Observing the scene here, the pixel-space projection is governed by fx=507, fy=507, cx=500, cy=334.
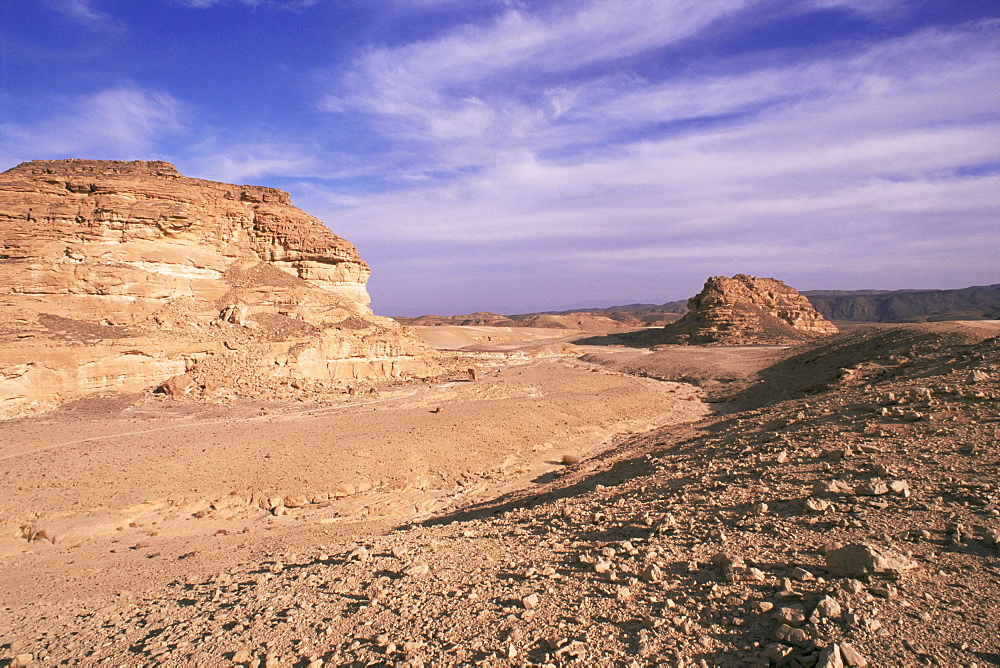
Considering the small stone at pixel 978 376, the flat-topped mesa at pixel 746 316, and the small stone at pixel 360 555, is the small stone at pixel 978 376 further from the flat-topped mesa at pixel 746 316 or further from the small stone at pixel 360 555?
the flat-topped mesa at pixel 746 316

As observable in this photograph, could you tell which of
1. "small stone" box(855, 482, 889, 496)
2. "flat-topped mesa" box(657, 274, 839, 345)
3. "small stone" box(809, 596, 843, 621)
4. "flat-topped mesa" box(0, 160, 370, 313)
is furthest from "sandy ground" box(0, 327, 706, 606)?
"flat-topped mesa" box(657, 274, 839, 345)

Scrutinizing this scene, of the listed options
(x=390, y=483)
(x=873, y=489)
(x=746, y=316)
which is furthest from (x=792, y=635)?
(x=746, y=316)

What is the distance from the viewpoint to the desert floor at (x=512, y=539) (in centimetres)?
320

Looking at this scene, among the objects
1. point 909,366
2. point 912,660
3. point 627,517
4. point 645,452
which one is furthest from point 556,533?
point 909,366

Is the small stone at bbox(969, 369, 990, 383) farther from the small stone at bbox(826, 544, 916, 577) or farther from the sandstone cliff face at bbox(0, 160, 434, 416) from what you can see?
the sandstone cliff face at bbox(0, 160, 434, 416)

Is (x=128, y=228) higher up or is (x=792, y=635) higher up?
(x=128, y=228)

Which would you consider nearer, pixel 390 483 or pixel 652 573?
pixel 652 573

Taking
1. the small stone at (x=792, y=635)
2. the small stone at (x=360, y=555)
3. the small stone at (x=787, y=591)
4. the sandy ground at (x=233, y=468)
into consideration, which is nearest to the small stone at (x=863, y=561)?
the small stone at (x=787, y=591)

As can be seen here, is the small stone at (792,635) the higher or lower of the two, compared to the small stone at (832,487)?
lower

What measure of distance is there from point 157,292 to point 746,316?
130 ft

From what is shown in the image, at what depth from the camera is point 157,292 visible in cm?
1688

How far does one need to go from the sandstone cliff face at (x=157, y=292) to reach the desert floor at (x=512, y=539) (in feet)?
8.27

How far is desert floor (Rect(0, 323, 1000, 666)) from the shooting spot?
320cm

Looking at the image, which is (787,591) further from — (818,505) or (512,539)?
(512,539)
